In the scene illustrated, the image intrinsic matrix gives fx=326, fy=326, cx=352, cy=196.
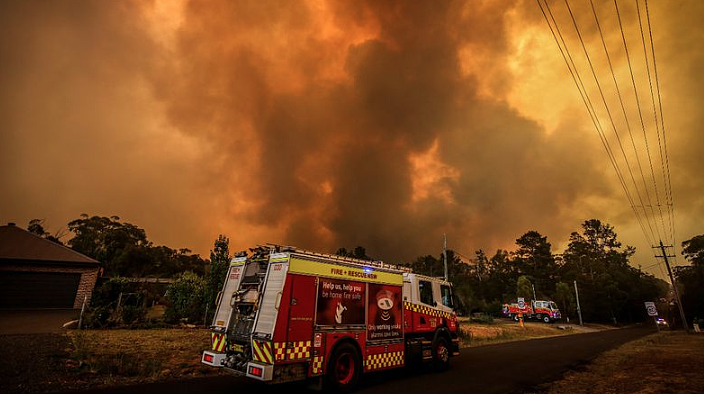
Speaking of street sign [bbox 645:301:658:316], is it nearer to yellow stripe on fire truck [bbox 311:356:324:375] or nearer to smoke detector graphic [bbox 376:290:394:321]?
smoke detector graphic [bbox 376:290:394:321]

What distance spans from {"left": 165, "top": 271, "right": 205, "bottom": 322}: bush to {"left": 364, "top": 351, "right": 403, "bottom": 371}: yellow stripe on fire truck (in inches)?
593

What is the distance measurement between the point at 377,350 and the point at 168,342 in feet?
32.0

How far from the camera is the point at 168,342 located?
13.6 m

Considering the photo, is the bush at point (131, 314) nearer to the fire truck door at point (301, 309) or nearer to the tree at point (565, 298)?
the fire truck door at point (301, 309)

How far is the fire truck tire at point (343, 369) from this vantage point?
7.75m

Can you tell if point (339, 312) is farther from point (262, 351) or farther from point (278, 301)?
point (262, 351)

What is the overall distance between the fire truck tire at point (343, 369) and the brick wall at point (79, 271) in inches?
1020

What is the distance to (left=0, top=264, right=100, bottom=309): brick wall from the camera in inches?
978

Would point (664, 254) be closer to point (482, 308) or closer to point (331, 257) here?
point (482, 308)

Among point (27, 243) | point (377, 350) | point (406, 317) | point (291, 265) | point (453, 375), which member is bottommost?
point (453, 375)

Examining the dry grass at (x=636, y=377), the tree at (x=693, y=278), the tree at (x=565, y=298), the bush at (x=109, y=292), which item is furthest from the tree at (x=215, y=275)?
the tree at (x=693, y=278)

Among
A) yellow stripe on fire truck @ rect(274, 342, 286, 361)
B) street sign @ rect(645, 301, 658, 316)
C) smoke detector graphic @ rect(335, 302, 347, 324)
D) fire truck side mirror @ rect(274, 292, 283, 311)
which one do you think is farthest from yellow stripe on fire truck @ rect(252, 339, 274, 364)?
street sign @ rect(645, 301, 658, 316)

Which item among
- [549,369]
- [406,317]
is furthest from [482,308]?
[406,317]

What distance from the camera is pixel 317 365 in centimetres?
752
